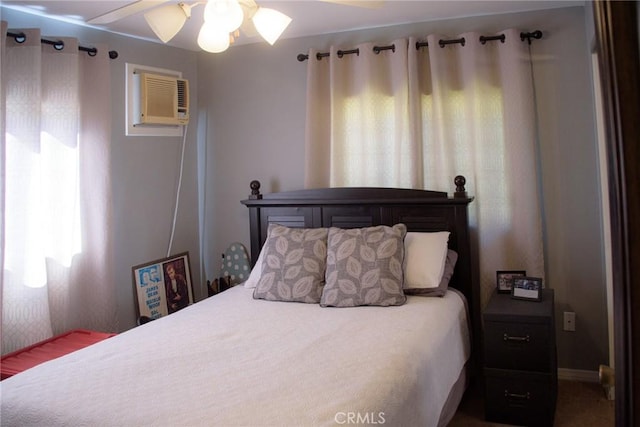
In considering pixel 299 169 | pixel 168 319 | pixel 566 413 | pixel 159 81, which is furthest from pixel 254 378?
pixel 159 81

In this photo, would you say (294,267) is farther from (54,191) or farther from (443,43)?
(443,43)

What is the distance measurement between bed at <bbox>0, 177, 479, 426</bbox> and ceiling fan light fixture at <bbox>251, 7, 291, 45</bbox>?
1.26 metres

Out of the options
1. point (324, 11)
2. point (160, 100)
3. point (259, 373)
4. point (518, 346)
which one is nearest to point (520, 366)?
point (518, 346)

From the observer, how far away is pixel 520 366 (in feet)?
8.87

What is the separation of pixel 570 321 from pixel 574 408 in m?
0.53

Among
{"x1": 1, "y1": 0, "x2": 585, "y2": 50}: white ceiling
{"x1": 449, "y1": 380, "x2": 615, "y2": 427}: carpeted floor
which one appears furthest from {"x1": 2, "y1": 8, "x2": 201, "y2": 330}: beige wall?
{"x1": 449, "y1": 380, "x2": 615, "y2": 427}: carpeted floor

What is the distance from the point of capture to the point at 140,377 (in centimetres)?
192

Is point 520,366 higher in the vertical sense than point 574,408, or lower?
higher

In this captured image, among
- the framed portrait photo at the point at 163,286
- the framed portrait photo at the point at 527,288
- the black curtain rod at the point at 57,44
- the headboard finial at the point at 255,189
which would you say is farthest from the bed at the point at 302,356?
the black curtain rod at the point at 57,44

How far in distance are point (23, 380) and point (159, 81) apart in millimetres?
2202

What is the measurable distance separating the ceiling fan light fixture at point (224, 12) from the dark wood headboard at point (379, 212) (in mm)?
1683

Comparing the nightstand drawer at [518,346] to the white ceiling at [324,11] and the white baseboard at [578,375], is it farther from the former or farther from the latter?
the white ceiling at [324,11]

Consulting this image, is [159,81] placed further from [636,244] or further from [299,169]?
[636,244]

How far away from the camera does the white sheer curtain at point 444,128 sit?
10.5 feet
